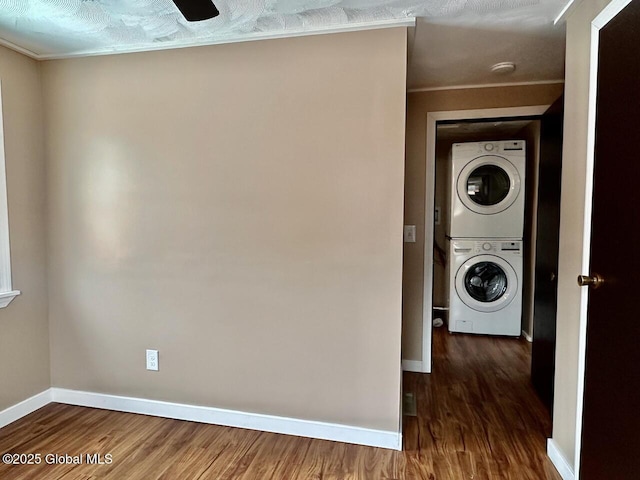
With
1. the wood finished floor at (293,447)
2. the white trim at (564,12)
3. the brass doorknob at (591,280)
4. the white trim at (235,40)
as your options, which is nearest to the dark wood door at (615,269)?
the brass doorknob at (591,280)

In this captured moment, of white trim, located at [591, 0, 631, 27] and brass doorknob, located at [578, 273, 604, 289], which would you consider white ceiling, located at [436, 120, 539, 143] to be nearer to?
white trim, located at [591, 0, 631, 27]

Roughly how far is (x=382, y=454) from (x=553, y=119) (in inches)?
89.0

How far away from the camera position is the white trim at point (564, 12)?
1.69 metres

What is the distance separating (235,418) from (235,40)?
85.0 inches

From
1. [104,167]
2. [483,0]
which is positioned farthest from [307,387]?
[483,0]

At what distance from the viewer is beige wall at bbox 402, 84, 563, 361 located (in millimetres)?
2869

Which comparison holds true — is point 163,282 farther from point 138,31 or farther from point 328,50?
point 328,50

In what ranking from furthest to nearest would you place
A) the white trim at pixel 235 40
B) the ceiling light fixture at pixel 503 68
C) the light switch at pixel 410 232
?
1. the light switch at pixel 410 232
2. the ceiling light fixture at pixel 503 68
3. the white trim at pixel 235 40

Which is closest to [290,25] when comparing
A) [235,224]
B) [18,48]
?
[235,224]

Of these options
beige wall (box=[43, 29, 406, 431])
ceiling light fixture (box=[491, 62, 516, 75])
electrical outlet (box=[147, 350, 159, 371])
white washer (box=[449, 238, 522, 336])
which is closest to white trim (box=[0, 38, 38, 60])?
beige wall (box=[43, 29, 406, 431])

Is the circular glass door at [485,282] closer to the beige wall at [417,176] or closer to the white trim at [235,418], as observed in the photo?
the beige wall at [417,176]

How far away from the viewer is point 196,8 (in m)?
1.36

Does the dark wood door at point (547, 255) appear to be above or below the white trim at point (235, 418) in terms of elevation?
above

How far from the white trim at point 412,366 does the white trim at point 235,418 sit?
1106 mm
